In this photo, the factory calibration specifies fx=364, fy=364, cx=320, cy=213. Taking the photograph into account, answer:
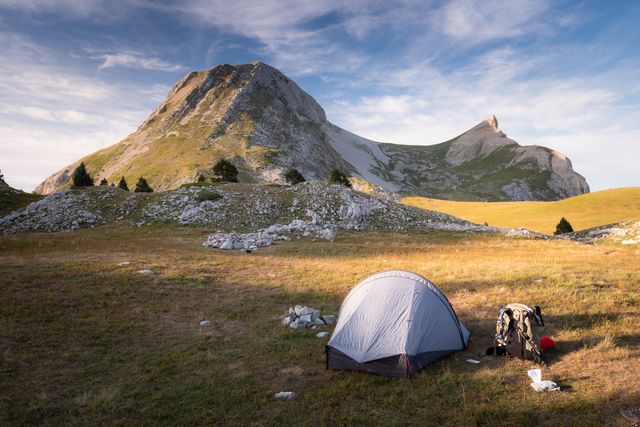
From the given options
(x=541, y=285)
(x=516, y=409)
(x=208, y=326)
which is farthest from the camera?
(x=541, y=285)

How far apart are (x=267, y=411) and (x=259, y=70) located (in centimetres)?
19391

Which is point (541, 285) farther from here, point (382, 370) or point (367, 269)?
point (382, 370)

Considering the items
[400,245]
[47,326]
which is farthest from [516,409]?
[400,245]

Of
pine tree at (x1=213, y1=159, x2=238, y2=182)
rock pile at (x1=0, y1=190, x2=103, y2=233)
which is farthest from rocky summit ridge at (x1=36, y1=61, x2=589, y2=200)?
rock pile at (x1=0, y1=190, x2=103, y2=233)

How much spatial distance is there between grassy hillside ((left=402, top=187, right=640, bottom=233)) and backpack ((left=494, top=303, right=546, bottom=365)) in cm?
7378

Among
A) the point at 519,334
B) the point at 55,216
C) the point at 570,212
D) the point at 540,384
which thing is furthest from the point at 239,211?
the point at 570,212

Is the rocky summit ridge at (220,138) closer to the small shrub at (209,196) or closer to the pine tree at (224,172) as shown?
the pine tree at (224,172)

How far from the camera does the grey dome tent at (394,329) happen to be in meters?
Result: 11.1

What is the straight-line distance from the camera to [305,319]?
1535cm

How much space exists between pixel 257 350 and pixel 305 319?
2.90 meters

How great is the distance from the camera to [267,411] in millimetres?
9172

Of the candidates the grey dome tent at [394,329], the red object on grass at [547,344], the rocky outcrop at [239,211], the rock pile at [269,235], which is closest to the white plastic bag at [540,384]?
the red object on grass at [547,344]

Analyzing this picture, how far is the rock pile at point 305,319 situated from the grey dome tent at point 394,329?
8.23 feet

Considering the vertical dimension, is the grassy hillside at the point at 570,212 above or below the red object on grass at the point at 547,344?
above
